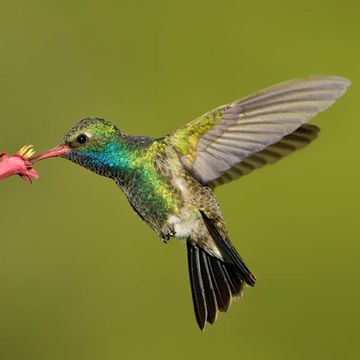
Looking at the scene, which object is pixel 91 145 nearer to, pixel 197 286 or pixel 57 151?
pixel 57 151

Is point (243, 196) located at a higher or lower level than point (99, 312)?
higher

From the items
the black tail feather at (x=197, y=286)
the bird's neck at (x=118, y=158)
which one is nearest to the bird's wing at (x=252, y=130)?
the bird's neck at (x=118, y=158)

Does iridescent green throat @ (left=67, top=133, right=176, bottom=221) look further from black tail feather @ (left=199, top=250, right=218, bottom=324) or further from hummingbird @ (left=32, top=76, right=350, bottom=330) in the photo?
black tail feather @ (left=199, top=250, right=218, bottom=324)

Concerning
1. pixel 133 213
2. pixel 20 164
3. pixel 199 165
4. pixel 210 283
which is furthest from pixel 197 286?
pixel 133 213

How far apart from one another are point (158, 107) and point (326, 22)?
1.23 metres

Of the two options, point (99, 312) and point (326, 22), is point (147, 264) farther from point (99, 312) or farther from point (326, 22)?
point (326, 22)

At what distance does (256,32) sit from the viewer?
5.07 meters

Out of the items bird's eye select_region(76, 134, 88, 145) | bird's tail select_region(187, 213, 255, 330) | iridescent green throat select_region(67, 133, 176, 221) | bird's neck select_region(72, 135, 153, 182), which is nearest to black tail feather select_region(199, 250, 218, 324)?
bird's tail select_region(187, 213, 255, 330)

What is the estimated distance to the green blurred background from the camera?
13.8ft

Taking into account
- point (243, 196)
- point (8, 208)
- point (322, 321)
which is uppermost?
point (8, 208)

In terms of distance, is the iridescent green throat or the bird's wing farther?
the iridescent green throat

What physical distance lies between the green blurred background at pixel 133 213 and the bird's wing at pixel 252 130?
1805mm

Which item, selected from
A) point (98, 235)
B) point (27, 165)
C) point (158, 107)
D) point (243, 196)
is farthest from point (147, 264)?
point (27, 165)

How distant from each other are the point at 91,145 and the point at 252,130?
448 mm
